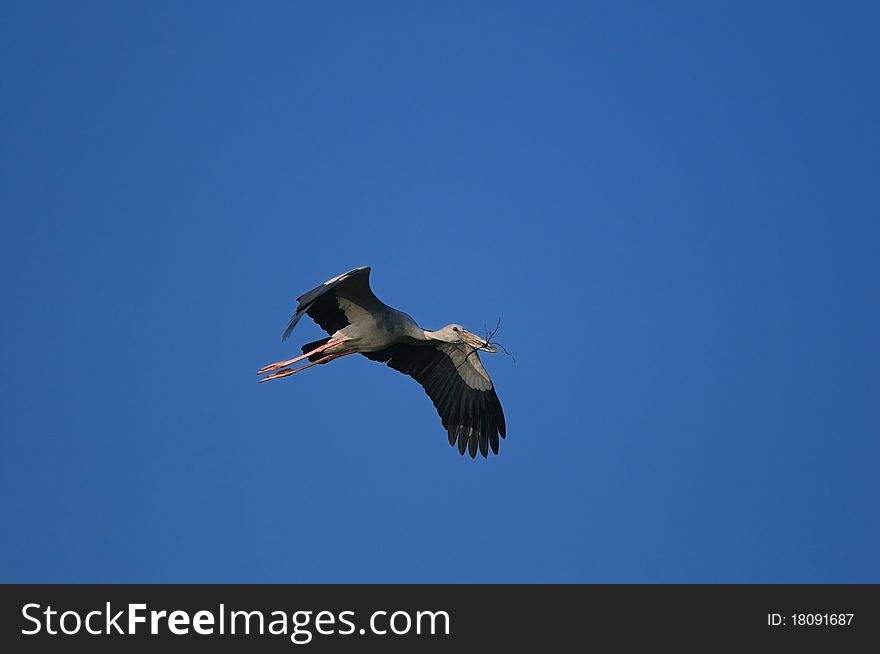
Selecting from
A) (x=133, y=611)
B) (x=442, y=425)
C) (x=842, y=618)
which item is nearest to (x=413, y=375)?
(x=442, y=425)

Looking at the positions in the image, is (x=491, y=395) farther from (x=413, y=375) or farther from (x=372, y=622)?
(x=372, y=622)

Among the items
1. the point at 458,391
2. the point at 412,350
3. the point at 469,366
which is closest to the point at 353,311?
the point at 412,350

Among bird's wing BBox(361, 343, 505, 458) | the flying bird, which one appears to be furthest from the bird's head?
bird's wing BBox(361, 343, 505, 458)

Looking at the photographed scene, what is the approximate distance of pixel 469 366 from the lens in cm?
2356

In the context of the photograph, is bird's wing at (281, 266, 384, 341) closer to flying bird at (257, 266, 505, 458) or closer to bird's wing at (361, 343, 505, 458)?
flying bird at (257, 266, 505, 458)

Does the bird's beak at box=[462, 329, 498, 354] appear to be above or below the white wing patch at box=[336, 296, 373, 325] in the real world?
below

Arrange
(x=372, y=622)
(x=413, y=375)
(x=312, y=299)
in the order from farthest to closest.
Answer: (x=413, y=375), (x=372, y=622), (x=312, y=299)

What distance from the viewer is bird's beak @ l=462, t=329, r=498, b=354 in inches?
872

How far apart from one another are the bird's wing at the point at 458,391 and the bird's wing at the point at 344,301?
1.59 metres

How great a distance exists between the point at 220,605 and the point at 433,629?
147 inches

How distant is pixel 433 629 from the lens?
21.8 m

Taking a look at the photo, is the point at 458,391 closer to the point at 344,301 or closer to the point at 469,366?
the point at 469,366

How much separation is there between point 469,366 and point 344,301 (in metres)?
3.08

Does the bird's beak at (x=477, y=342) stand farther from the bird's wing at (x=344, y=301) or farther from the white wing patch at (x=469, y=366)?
the bird's wing at (x=344, y=301)
